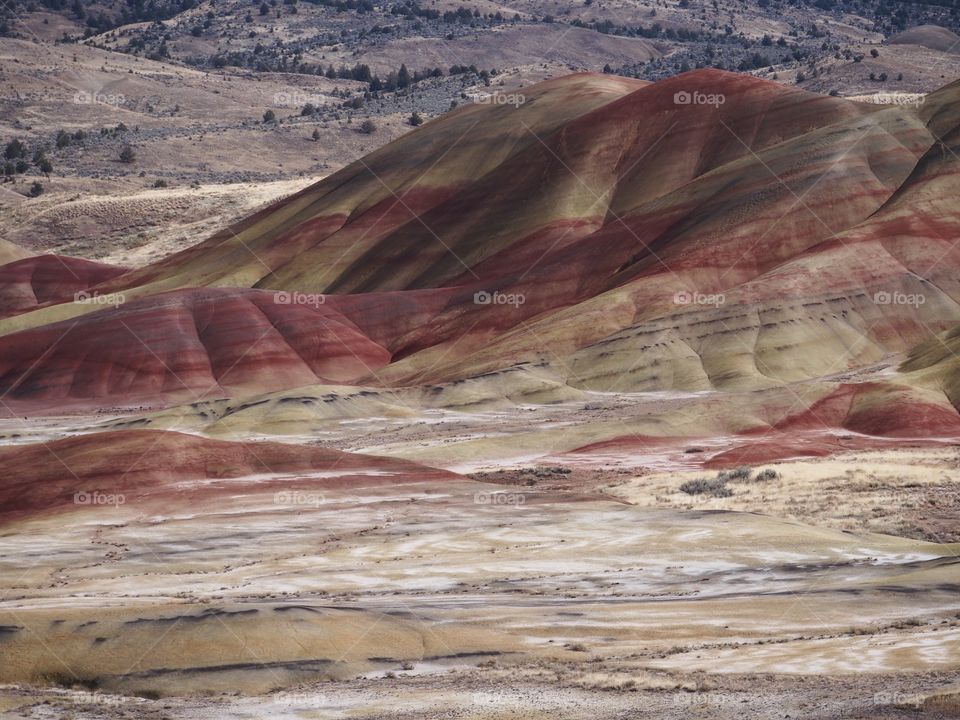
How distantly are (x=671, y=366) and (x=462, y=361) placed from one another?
1386cm

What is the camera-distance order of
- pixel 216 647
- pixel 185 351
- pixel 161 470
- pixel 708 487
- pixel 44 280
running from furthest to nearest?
pixel 44 280 < pixel 185 351 < pixel 161 470 < pixel 708 487 < pixel 216 647

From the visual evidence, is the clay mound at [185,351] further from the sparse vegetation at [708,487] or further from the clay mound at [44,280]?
the sparse vegetation at [708,487]

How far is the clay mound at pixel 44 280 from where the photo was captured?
4569 inches

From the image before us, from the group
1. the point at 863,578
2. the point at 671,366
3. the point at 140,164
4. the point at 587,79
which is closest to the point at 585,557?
the point at 863,578

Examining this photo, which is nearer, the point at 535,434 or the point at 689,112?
the point at 535,434

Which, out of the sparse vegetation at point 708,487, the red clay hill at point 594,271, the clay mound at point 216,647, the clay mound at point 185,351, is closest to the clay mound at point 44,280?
the red clay hill at point 594,271

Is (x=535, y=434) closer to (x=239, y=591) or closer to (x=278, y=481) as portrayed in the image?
(x=278, y=481)

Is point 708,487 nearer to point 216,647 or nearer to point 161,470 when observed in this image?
point 161,470

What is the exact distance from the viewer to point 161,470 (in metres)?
51.5

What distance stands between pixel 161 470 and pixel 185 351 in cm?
4025

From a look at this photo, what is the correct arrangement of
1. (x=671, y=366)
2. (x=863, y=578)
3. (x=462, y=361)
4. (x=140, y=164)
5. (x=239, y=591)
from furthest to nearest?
(x=140, y=164) < (x=462, y=361) < (x=671, y=366) < (x=239, y=591) < (x=863, y=578)

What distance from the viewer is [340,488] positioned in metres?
50.4

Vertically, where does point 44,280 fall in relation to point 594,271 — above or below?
below

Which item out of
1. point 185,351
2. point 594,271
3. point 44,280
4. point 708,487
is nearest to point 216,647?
point 708,487
